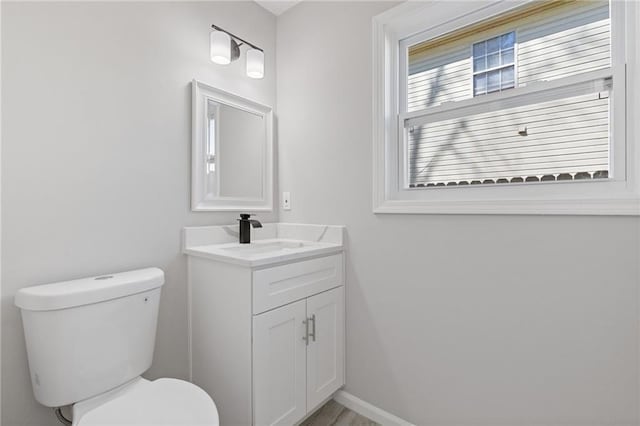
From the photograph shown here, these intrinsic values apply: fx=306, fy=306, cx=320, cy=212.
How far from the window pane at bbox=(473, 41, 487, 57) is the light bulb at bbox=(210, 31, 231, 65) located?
1.20 m

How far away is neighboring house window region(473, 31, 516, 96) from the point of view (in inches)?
51.9

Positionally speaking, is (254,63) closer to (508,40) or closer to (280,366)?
(508,40)

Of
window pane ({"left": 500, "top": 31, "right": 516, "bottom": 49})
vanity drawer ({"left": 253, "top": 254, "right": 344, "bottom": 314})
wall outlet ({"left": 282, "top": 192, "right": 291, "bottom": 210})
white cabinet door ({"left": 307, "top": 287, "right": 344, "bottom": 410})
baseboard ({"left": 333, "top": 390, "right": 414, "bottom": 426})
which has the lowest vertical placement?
baseboard ({"left": 333, "top": 390, "right": 414, "bottom": 426})

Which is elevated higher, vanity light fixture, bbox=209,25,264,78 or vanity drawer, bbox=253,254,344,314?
vanity light fixture, bbox=209,25,264,78

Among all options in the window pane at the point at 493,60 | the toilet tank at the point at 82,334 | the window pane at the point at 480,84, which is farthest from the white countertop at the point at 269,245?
the window pane at the point at 493,60

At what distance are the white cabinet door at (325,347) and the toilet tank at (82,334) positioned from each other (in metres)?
0.74

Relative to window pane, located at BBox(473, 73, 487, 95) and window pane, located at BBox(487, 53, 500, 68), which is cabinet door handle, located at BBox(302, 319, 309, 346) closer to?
window pane, located at BBox(473, 73, 487, 95)

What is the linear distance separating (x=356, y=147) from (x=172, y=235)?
1035 millimetres

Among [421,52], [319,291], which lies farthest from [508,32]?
[319,291]

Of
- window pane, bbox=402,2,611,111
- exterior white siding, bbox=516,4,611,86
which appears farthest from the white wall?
exterior white siding, bbox=516,4,611,86

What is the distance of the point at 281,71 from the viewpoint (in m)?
1.99

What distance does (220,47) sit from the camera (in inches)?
60.7

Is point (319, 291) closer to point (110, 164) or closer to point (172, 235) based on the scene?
point (172, 235)

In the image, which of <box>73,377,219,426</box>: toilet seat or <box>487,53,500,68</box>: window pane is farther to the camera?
<box>487,53,500,68</box>: window pane
